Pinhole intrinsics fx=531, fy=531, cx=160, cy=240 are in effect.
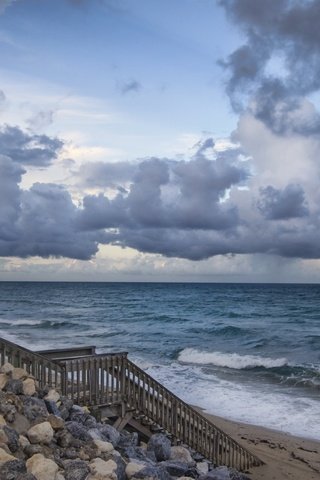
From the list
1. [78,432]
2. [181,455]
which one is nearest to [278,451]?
[181,455]

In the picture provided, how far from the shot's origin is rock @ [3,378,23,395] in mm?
9184

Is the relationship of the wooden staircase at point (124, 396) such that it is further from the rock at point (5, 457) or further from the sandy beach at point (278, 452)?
the rock at point (5, 457)

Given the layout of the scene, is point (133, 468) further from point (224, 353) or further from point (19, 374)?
point (224, 353)

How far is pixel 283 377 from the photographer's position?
24188mm

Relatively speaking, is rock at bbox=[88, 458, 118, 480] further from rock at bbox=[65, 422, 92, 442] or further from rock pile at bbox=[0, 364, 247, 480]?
rock at bbox=[65, 422, 92, 442]

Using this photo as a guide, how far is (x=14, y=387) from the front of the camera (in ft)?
30.3

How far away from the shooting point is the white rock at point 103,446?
8.32m

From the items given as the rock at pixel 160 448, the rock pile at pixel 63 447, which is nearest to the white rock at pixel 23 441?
the rock pile at pixel 63 447

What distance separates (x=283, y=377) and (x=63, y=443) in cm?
1780

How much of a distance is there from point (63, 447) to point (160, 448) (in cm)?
274

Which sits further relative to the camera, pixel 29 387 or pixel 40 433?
pixel 29 387

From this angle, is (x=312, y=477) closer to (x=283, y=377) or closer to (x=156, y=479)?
(x=156, y=479)

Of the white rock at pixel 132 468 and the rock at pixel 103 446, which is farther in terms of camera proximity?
the rock at pixel 103 446

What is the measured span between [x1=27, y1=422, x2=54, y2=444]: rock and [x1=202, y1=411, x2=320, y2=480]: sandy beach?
592 centimetres
